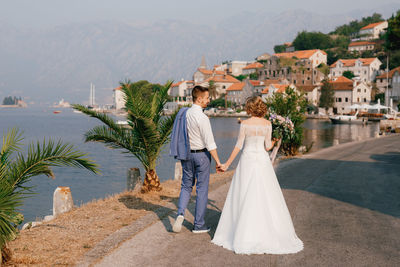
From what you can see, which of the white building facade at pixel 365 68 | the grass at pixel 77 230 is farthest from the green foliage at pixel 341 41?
the grass at pixel 77 230

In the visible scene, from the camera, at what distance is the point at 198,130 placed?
22.1ft

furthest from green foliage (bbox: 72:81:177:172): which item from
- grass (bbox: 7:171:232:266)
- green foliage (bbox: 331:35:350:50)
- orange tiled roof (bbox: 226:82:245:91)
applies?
green foliage (bbox: 331:35:350:50)

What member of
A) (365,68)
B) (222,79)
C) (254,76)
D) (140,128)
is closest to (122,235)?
(140,128)

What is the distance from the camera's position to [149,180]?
11.2 m

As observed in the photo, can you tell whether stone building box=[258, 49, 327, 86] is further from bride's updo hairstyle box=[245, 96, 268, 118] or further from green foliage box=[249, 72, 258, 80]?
bride's updo hairstyle box=[245, 96, 268, 118]

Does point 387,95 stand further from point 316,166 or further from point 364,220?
point 364,220

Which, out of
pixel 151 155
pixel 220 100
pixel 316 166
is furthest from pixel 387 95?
pixel 151 155

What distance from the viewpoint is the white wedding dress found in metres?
6.00

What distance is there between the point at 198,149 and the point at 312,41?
579 ft

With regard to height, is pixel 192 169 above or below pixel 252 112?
below

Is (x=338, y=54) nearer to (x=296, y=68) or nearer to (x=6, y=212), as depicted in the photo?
(x=296, y=68)

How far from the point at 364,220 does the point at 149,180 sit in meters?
5.69

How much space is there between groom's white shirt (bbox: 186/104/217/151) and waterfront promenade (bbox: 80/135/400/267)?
1.52m

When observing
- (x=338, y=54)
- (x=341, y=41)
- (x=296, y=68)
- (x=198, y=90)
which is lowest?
(x=198, y=90)
